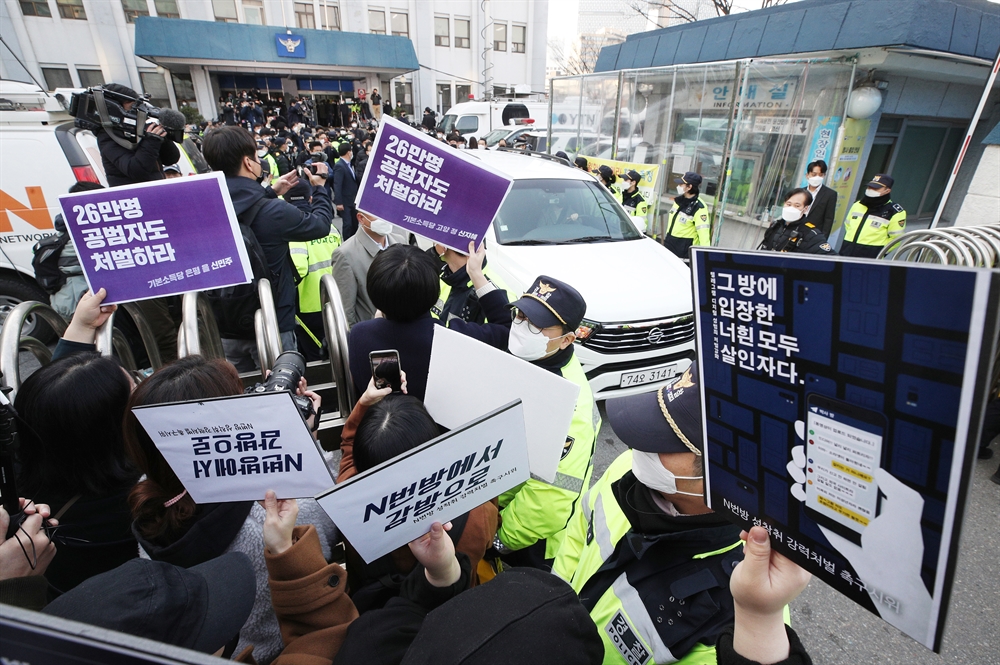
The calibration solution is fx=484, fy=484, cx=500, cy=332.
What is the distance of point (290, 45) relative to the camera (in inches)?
995

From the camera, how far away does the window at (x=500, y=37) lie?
3259 centimetres

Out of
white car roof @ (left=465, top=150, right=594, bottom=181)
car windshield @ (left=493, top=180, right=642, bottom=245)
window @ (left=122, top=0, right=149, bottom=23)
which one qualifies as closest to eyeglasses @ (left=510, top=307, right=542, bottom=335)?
car windshield @ (left=493, top=180, right=642, bottom=245)

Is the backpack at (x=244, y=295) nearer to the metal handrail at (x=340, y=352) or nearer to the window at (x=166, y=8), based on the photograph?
the metal handrail at (x=340, y=352)

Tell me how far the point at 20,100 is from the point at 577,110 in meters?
10.3

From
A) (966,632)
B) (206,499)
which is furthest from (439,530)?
(966,632)

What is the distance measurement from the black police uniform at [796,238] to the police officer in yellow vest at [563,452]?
4.03m

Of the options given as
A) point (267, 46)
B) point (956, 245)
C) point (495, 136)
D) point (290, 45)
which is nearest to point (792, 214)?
point (956, 245)

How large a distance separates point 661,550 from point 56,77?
116 ft

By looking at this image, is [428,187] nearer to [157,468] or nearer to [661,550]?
[157,468]

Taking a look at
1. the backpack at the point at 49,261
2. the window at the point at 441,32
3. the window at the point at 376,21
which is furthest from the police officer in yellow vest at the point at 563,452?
the window at the point at 441,32

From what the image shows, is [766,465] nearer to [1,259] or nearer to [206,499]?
[206,499]

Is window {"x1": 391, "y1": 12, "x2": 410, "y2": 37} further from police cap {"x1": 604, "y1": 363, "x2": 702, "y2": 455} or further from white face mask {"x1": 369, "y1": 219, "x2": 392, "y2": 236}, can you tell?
police cap {"x1": 604, "y1": 363, "x2": 702, "y2": 455}

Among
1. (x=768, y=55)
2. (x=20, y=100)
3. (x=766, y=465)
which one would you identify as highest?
(x=768, y=55)

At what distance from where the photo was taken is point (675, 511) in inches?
57.2
